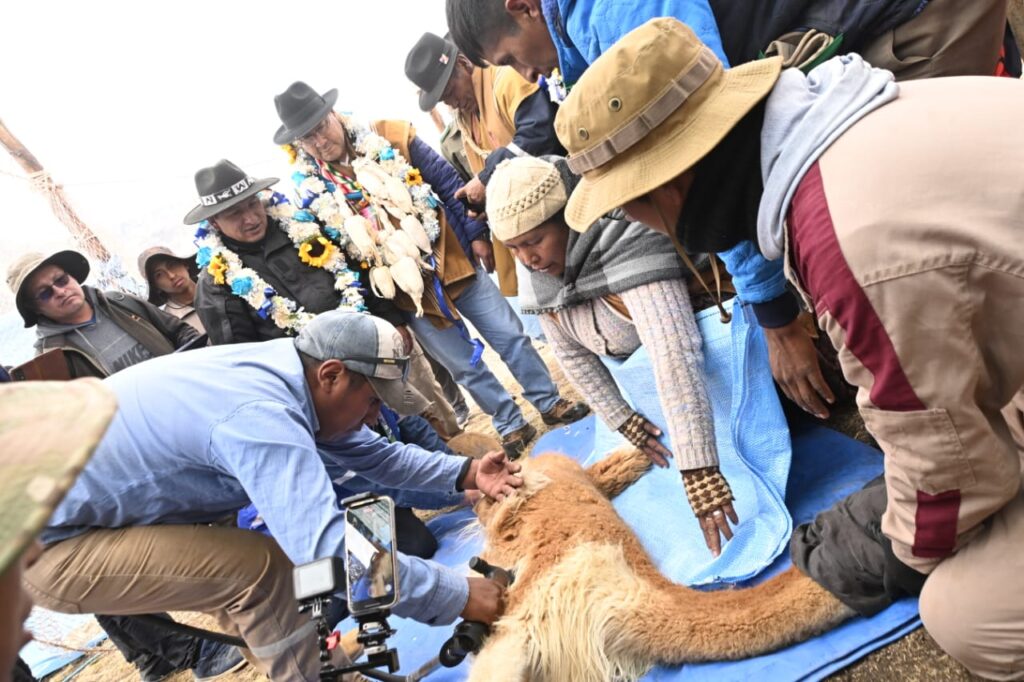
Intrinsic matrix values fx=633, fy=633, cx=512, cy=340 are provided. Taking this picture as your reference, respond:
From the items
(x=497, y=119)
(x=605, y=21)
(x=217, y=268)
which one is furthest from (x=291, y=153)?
(x=605, y=21)

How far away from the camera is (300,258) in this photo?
3590 mm

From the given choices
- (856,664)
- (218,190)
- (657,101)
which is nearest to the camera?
(657,101)

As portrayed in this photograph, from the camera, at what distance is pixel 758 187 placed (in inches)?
52.2

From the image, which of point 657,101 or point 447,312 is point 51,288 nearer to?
point 447,312

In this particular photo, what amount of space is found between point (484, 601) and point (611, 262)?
121 cm

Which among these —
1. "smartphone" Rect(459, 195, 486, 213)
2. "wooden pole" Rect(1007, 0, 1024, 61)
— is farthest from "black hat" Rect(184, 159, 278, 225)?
"wooden pole" Rect(1007, 0, 1024, 61)

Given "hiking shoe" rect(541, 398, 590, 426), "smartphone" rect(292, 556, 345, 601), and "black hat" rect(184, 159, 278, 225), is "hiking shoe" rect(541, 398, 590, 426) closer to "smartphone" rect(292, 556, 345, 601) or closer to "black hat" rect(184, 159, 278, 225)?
"black hat" rect(184, 159, 278, 225)

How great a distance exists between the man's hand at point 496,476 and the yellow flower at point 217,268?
187 cm

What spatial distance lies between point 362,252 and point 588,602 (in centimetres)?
240

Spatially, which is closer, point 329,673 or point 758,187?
point 758,187

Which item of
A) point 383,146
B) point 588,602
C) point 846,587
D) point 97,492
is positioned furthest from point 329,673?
point 383,146

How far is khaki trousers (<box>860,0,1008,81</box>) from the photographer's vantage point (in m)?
1.65

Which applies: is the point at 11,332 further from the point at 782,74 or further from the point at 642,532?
the point at 782,74

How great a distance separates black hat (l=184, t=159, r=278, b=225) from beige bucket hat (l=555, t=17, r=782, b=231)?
8.54 feet
